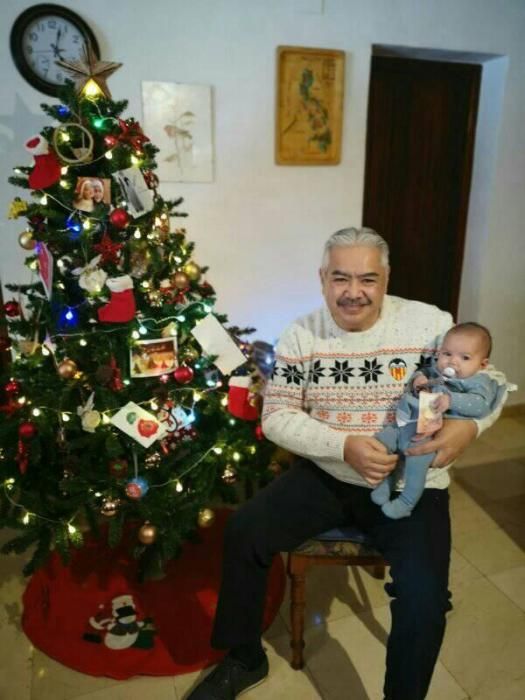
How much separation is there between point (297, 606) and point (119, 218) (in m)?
1.22

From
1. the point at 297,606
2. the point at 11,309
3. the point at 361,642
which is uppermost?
the point at 11,309

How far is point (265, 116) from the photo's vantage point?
2.33 metres

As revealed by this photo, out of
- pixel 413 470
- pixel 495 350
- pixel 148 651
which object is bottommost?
pixel 148 651

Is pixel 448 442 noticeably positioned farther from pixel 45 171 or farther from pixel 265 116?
pixel 265 116

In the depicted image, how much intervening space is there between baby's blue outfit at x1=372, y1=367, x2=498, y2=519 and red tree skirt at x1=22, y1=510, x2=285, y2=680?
0.71 m

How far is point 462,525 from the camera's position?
216cm

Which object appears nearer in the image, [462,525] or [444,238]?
[462,525]

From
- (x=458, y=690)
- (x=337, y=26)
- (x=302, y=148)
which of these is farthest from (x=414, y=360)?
(x=337, y=26)

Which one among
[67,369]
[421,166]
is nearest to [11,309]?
[67,369]

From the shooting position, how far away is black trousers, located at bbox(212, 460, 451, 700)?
1183 mm

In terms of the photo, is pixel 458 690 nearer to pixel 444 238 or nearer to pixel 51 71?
pixel 444 238

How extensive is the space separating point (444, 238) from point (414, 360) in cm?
187

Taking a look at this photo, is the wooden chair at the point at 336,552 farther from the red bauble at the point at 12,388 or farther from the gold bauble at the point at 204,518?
the red bauble at the point at 12,388

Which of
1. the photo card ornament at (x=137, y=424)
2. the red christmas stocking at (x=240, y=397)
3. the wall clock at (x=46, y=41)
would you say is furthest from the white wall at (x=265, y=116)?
the photo card ornament at (x=137, y=424)
